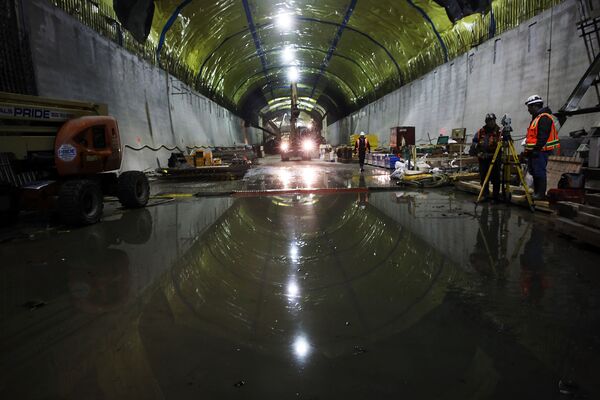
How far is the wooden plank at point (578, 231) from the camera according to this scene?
3.77 m

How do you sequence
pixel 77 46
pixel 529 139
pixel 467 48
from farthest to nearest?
pixel 467 48 < pixel 77 46 < pixel 529 139

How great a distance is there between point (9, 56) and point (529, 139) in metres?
9.98

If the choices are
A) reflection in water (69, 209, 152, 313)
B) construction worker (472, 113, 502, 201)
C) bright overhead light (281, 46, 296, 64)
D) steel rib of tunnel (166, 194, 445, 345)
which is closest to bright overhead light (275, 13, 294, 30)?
bright overhead light (281, 46, 296, 64)

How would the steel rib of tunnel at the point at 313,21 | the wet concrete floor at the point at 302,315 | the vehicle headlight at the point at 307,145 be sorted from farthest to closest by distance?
the vehicle headlight at the point at 307,145 < the steel rib of tunnel at the point at 313,21 < the wet concrete floor at the point at 302,315

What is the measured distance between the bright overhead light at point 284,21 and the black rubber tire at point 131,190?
1436cm

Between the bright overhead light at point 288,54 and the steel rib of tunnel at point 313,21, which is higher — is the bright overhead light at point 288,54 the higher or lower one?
the higher one

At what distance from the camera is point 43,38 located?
26.8ft

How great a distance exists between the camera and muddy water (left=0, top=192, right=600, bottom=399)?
1.77m

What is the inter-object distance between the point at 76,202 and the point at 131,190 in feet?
5.08

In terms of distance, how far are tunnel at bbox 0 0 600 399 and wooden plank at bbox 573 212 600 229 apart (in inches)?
1.4

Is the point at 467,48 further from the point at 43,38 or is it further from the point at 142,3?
the point at 43,38

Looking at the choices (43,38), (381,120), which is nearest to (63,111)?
(43,38)

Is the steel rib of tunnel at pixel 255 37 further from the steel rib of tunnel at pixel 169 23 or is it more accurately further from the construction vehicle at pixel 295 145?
the steel rib of tunnel at pixel 169 23

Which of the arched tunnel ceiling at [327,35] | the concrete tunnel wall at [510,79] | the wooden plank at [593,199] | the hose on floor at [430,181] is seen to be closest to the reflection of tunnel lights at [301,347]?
the wooden plank at [593,199]
